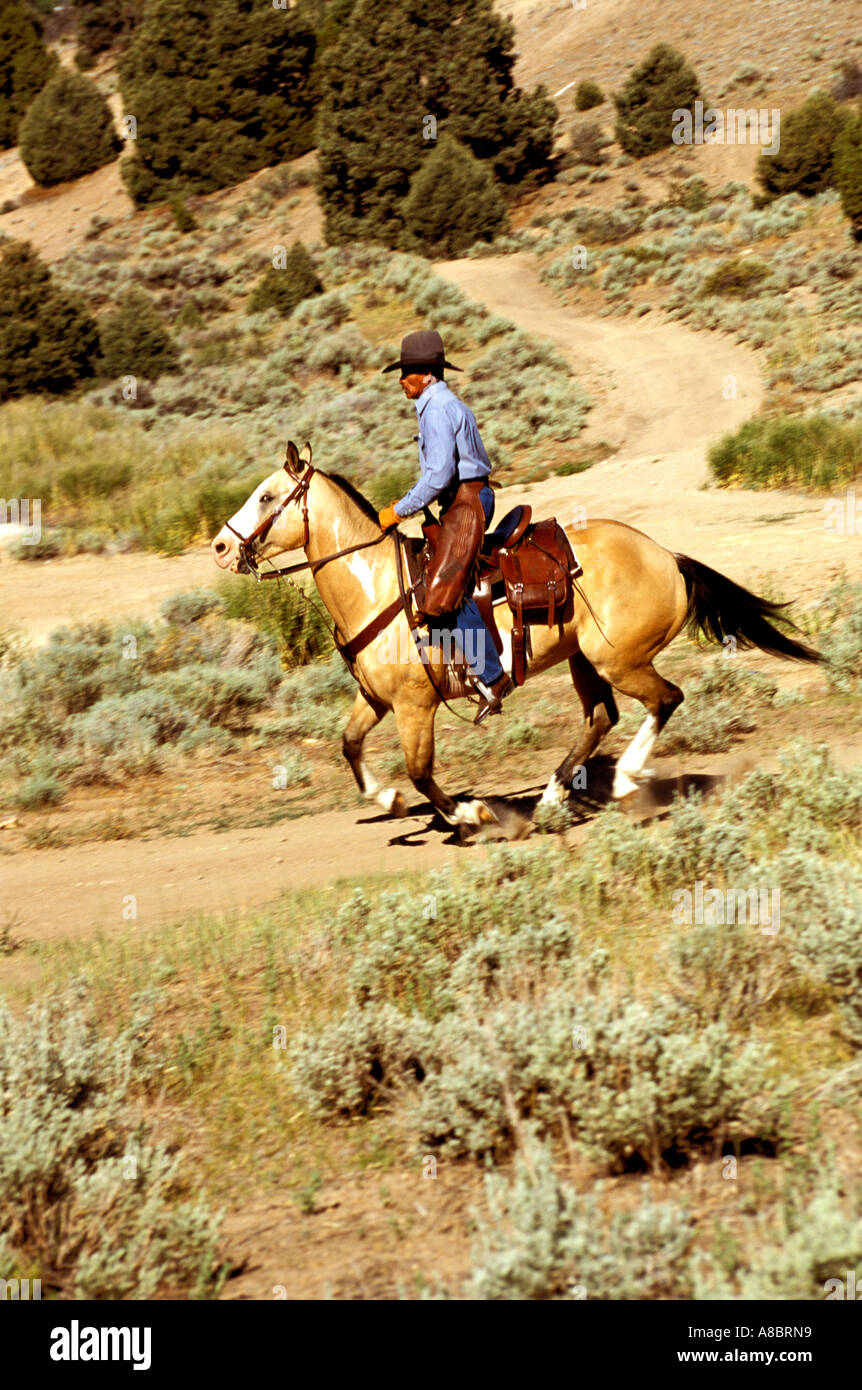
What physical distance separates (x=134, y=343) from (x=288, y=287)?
23.4ft

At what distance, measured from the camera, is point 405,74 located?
43406mm

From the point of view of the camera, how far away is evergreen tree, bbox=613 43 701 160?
45312mm

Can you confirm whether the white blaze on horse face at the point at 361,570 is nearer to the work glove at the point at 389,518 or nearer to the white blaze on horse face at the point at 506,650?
the work glove at the point at 389,518

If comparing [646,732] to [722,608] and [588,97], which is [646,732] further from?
[588,97]

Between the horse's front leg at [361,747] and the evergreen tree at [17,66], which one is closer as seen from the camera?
the horse's front leg at [361,747]

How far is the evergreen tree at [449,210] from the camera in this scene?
131ft

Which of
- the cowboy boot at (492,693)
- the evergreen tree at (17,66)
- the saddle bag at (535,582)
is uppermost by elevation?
the evergreen tree at (17,66)

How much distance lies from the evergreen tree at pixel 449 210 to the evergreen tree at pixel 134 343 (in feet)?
38.2

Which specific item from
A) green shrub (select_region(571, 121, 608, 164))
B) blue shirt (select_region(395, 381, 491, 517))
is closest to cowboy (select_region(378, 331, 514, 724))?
blue shirt (select_region(395, 381, 491, 517))

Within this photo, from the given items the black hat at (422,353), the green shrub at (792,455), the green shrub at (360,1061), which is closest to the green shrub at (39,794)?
the black hat at (422,353)

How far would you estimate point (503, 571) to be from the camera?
24.1 ft

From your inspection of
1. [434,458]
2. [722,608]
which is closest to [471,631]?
[434,458]

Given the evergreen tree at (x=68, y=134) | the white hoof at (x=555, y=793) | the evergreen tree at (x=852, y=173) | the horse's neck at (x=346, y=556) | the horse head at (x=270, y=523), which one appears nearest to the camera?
the horse head at (x=270, y=523)

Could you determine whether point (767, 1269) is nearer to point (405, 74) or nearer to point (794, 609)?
point (794, 609)
